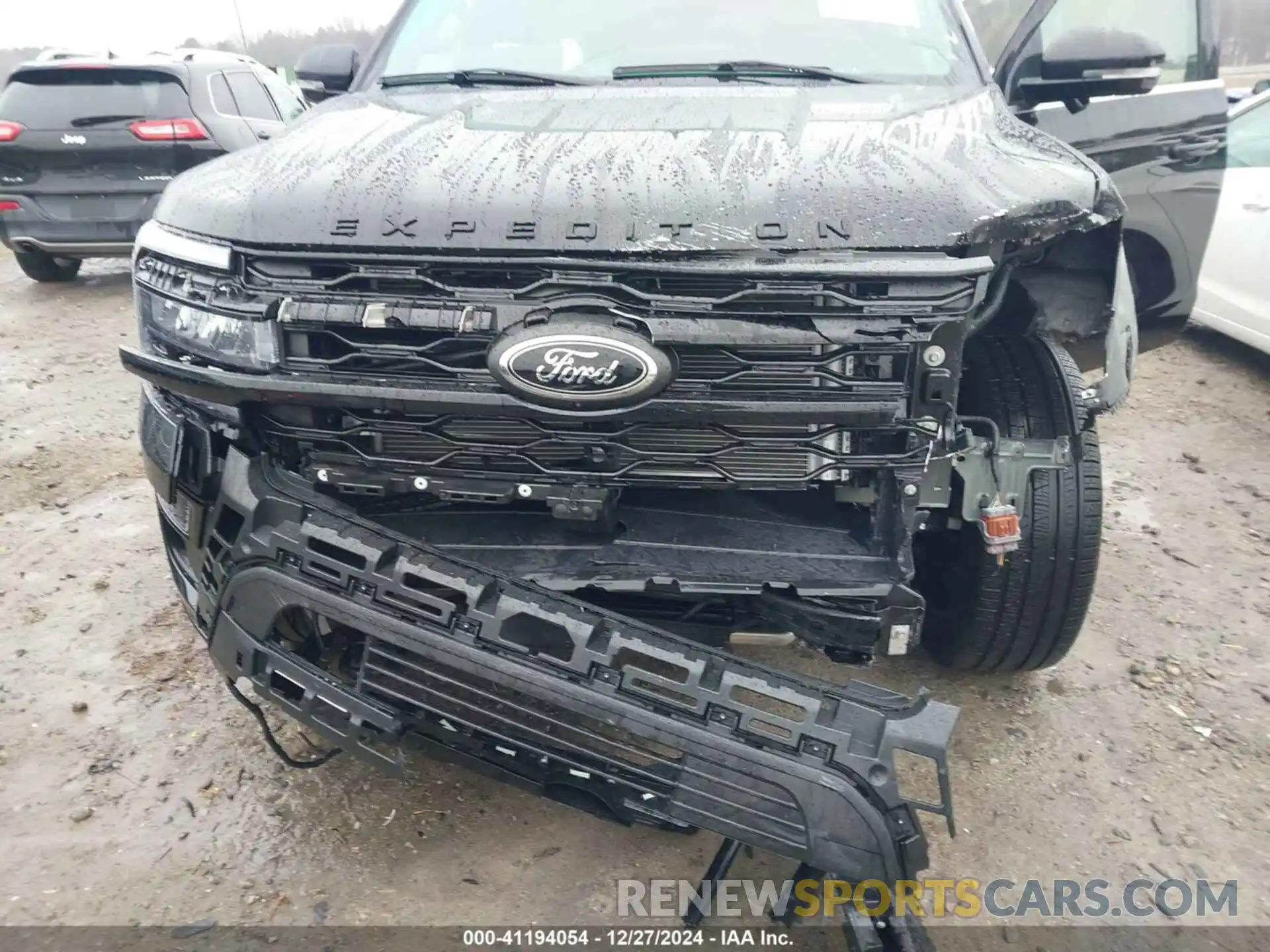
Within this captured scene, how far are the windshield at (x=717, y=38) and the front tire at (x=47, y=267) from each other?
651 cm

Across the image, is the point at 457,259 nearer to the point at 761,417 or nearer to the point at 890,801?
the point at 761,417

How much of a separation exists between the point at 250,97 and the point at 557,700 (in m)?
7.95

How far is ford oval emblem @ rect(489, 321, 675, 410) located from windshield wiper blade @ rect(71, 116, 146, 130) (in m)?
6.85

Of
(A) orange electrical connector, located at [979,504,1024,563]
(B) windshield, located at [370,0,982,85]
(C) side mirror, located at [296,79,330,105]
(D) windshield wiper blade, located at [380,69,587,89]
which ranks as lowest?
(A) orange electrical connector, located at [979,504,1024,563]

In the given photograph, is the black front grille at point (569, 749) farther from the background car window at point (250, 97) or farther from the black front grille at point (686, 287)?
the background car window at point (250, 97)

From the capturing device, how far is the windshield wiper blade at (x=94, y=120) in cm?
695

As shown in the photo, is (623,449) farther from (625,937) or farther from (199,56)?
(199,56)

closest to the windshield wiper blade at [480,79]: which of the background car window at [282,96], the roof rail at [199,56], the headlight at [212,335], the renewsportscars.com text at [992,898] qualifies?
the headlight at [212,335]

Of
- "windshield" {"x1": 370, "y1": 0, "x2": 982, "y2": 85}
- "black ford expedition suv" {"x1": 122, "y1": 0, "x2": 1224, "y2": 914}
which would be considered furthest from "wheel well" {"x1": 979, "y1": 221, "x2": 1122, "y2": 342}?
"windshield" {"x1": 370, "y1": 0, "x2": 982, "y2": 85}

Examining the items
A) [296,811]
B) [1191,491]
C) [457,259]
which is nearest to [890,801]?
[457,259]

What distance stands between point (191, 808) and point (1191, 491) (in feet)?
13.4

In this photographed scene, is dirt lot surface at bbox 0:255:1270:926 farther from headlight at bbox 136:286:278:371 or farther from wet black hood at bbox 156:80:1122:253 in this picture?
Result: wet black hood at bbox 156:80:1122:253

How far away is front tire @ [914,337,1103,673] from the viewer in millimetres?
2285

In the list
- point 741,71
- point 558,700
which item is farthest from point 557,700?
point 741,71
